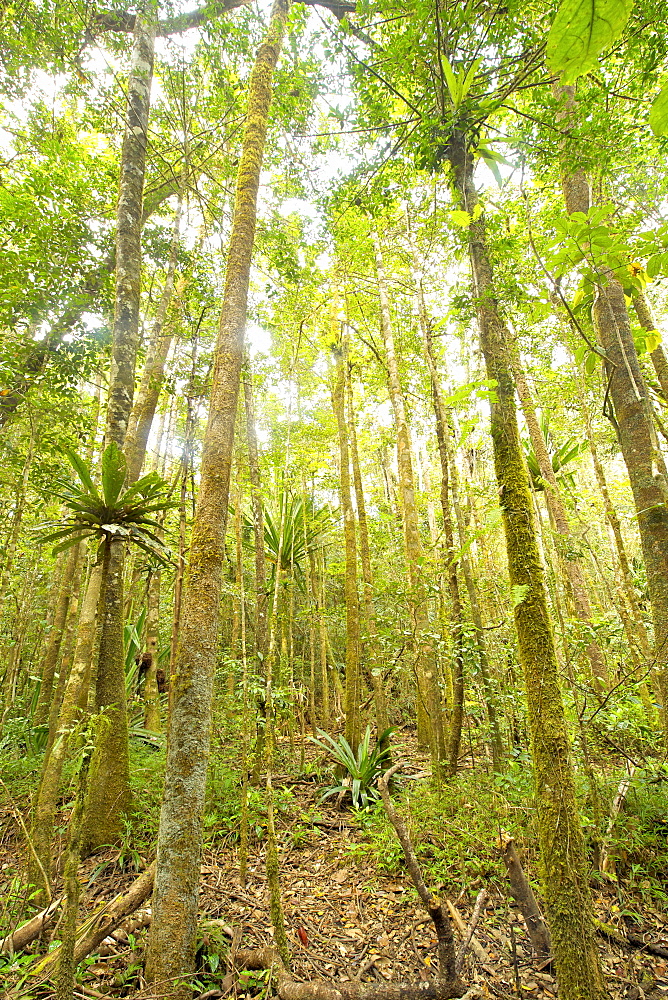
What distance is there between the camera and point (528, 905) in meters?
2.56

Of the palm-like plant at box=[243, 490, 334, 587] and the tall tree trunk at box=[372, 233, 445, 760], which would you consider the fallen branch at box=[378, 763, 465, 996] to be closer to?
the tall tree trunk at box=[372, 233, 445, 760]

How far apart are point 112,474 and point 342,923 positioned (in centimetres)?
362

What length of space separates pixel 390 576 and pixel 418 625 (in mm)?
4855

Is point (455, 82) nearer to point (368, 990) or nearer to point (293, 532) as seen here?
point (368, 990)

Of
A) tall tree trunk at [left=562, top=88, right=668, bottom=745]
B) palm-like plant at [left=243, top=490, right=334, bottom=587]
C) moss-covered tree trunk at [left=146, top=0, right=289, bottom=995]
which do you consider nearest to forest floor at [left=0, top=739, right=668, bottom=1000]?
moss-covered tree trunk at [left=146, top=0, right=289, bottom=995]

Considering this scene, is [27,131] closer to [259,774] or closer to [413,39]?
[413,39]

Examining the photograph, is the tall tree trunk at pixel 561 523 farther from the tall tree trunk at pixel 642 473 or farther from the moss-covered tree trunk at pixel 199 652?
the moss-covered tree trunk at pixel 199 652

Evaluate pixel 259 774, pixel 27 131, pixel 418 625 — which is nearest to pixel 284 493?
pixel 418 625

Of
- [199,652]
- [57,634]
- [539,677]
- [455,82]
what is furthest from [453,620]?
[57,634]

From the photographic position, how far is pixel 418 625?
4.58m

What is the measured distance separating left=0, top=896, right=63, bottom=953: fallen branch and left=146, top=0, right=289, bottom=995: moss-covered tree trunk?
3.83 feet

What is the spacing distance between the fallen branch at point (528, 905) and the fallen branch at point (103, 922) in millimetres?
2223

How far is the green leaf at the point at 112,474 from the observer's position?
311 centimetres

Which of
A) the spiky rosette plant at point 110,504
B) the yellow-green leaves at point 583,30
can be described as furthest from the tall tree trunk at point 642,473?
the spiky rosette plant at point 110,504
